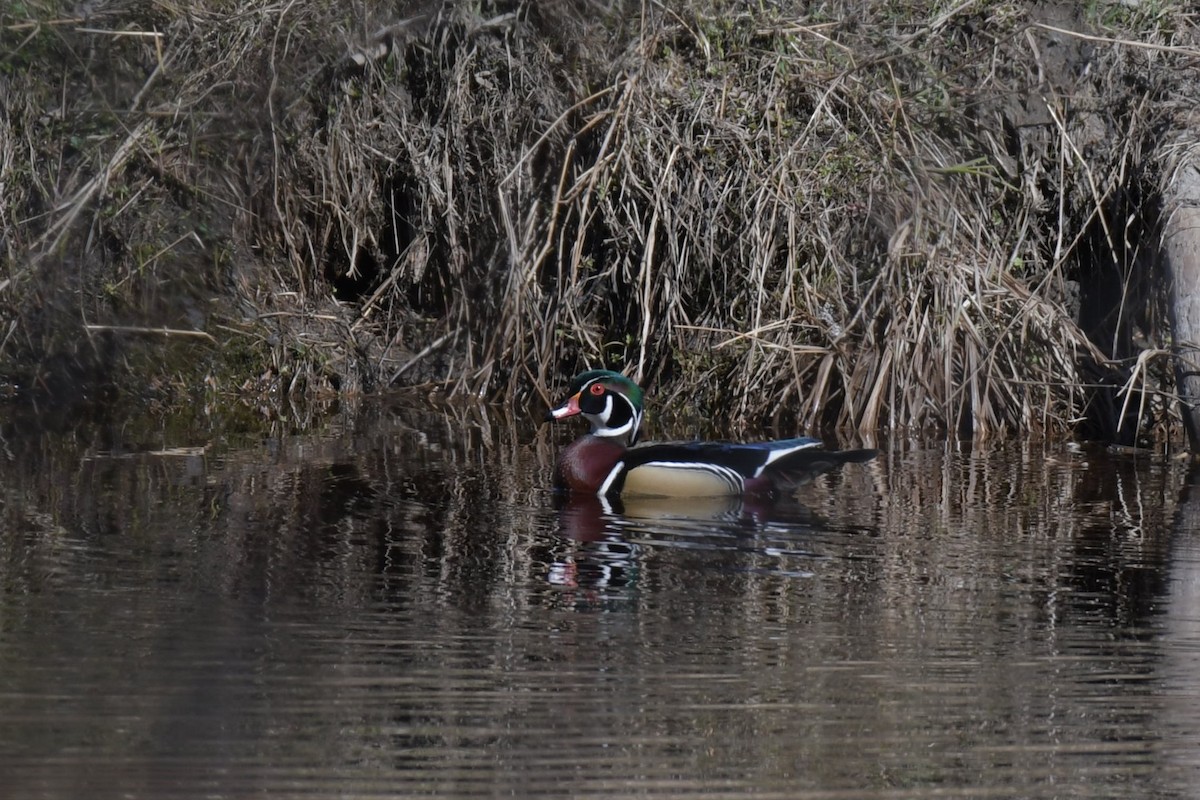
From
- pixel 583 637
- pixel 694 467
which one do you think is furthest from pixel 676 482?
pixel 583 637

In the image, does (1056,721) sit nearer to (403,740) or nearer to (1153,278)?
(403,740)

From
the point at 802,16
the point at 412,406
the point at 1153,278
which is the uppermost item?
the point at 802,16

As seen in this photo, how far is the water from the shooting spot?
11.3ft

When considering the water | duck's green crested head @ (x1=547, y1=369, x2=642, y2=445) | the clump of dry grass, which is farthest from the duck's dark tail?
the clump of dry grass

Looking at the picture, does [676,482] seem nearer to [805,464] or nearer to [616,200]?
[805,464]

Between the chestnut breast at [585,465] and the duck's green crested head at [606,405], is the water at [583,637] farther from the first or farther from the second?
the duck's green crested head at [606,405]

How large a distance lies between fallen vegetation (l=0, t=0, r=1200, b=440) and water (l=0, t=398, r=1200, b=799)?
5.54ft

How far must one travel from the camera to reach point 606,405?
7.63m

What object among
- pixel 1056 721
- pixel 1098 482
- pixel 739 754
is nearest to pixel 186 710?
pixel 739 754

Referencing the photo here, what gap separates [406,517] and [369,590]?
1393mm

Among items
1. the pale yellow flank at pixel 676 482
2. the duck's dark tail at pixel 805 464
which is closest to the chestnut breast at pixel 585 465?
the pale yellow flank at pixel 676 482

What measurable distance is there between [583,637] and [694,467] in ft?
8.47

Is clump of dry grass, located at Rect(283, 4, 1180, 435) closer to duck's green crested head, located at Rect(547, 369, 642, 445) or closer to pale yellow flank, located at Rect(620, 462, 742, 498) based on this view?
duck's green crested head, located at Rect(547, 369, 642, 445)

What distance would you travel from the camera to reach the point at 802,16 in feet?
32.6
